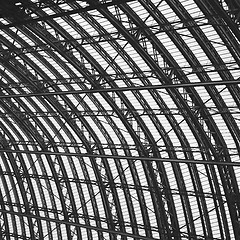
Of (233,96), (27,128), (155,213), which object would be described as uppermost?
(27,128)

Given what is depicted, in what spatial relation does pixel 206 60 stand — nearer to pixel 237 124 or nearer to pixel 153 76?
pixel 153 76

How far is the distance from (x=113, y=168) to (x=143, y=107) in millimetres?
9133

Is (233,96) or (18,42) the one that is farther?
(18,42)

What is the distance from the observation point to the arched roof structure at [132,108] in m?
30.0

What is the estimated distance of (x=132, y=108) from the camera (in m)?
37.9

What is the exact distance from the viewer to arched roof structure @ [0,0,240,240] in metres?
30.0

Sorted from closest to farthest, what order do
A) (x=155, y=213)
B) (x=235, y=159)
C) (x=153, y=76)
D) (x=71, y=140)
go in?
1. (x=153, y=76)
2. (x=235, y=159)
3. (x=155, y=213)
4. (x=71, y=140)

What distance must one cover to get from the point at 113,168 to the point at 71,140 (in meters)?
4.37

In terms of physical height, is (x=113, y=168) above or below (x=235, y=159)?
above

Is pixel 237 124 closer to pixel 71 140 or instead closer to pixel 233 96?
pixel 233 96

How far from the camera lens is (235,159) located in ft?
121

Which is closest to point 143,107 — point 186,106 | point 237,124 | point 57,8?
point 186,106

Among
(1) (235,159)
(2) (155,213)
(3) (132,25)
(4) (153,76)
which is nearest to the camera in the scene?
(3) (132,25)

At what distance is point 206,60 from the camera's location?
31906 mm
